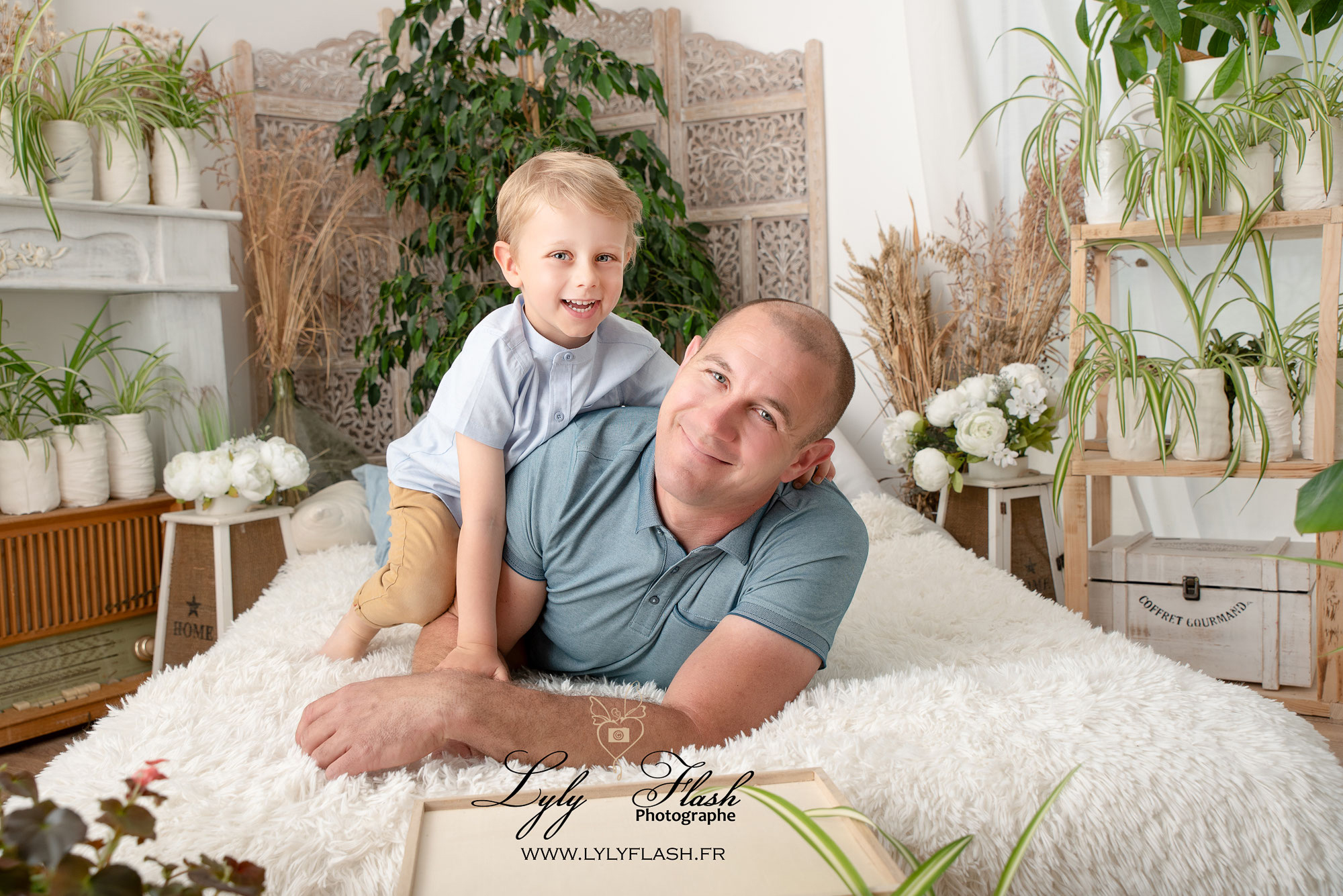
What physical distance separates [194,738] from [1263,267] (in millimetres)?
2350

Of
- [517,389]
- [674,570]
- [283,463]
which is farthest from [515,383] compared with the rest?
[283,463]

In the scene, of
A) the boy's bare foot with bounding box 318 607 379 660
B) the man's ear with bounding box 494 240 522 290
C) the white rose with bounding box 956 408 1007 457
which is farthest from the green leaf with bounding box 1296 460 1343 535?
the white rose with bounding box 956 408 1007 457

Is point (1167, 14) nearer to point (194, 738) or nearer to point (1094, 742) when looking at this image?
point (1094, 742)

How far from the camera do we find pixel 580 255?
1.60m

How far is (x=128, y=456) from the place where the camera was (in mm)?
2672

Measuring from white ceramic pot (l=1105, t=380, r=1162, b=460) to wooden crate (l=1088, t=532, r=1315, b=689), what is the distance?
0.90ft

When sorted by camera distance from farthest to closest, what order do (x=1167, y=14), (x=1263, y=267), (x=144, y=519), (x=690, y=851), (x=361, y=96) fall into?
(x=361, y=96), (x=144, y=519), (x=1263, y=267), (x=1167, y=14), (x=690, y=851)

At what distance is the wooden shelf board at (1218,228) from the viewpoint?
219cm

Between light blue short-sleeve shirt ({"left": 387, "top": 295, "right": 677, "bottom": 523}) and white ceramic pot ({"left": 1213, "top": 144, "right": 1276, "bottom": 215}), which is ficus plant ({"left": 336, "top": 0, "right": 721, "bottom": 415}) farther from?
white ceramic pot ({"left": 1213, "top": 144, "right": 1276, "bottom": 215})

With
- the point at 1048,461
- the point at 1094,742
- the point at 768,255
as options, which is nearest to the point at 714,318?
the point at 768,255

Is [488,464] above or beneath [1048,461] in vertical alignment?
above

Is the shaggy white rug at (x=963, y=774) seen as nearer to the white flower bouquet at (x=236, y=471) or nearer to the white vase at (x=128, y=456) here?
the white flower bouquet at (x=236, y=471)

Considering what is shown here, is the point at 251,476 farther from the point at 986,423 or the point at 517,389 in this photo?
the point at 986,423

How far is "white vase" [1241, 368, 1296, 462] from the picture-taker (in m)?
2.26
